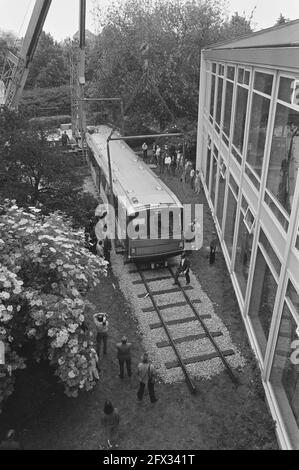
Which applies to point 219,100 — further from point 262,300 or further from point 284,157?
point 262,300

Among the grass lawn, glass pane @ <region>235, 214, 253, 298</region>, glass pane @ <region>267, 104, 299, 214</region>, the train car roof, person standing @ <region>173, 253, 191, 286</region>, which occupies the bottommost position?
the grass lawn

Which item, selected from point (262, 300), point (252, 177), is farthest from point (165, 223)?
point (262, 300)

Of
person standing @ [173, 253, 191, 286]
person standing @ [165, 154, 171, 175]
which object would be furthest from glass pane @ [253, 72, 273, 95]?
person standing @ [165, 154, 171, 175]

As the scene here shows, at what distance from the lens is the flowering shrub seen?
8078 mm

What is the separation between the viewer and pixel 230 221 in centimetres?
1620

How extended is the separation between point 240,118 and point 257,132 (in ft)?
9.28

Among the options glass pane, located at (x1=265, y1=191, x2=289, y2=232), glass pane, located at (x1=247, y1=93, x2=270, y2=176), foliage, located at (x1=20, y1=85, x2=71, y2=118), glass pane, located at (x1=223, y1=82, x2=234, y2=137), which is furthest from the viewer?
foliage, located at (x1=20, y1=85, x2=71, y2=118)

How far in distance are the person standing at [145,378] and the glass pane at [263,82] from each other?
780 cm

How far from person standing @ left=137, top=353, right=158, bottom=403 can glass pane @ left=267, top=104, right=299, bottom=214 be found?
4.88 meters

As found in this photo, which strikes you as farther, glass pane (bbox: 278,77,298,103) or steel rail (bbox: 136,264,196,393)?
steel rail (bbox: 136,264,196,393)

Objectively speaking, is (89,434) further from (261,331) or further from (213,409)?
(261,331)

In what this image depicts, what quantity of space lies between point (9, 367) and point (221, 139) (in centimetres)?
1453

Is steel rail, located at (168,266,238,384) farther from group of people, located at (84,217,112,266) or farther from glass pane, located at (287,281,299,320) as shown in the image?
group of people, located at (84,217,112,266)

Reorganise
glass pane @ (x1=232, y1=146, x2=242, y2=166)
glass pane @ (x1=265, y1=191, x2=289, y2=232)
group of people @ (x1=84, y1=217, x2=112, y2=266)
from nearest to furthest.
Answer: glass pane @ (x1=265, y1=191, x2=289, y2=232) < glass pane @ (x1=232, y1=146, x2=242, y2=166) < group of people @ (x1=84, y1=217, x2=112, y2=266)
